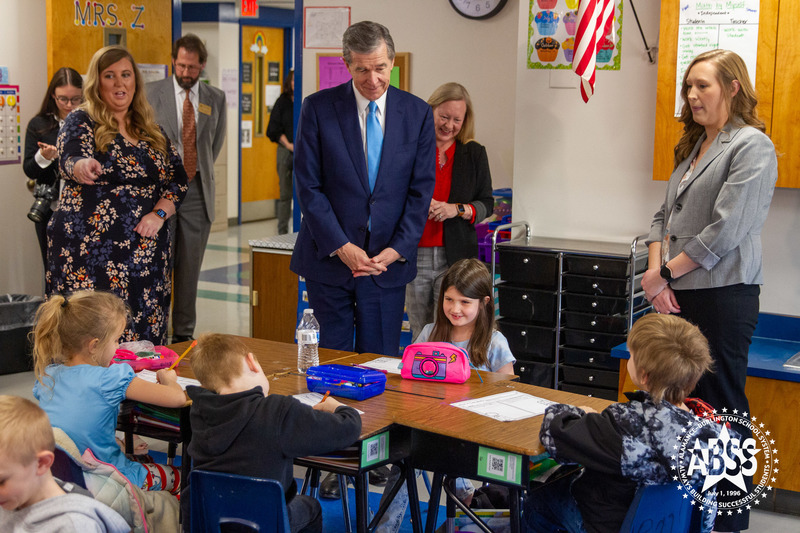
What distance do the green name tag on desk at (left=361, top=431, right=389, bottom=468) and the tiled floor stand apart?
1.49m

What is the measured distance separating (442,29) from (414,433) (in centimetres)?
438

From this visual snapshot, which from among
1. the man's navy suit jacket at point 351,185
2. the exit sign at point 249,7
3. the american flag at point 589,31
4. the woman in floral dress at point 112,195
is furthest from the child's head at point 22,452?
the exit sign at point 249,7

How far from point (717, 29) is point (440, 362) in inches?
88.6

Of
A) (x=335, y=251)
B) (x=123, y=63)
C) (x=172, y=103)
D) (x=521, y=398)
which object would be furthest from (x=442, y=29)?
(x=521, y=398)

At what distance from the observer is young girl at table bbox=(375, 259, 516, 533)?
3.48 m

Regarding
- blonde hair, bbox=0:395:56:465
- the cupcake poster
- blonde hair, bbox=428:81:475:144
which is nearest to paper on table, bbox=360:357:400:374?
blonde hair, bbox=0:395:56:465

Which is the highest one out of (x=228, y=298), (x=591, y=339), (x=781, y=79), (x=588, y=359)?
(x=781, y=79)

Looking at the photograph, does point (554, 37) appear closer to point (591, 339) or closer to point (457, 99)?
point (457, 99)

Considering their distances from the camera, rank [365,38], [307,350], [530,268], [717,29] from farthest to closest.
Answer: [530,268]
[717,29]
[365,38]
[307,350]

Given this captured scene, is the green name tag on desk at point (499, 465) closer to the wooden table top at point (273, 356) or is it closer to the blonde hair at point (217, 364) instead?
the blonde hair at point (217, 364)

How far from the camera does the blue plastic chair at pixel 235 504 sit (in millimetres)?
2312

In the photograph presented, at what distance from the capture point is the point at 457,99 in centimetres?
446

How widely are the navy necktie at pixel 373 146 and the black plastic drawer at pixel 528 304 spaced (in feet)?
4.21

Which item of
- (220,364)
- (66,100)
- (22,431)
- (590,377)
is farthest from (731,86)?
(66,100)
